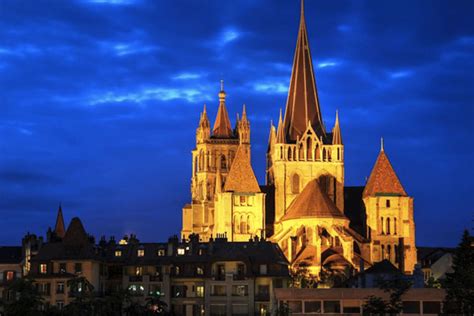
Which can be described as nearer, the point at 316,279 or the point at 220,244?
the point at 220,244

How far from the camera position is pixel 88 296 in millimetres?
99250

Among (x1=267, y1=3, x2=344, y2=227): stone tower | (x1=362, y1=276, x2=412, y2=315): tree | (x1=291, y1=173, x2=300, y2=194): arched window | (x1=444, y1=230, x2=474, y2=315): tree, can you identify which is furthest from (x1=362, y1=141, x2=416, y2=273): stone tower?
(x1=444, y1=230, x2=474, y2=315): tree

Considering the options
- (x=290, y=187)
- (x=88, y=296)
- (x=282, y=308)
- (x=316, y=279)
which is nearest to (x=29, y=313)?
(x=88, y=296)

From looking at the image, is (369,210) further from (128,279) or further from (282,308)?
(282,308)

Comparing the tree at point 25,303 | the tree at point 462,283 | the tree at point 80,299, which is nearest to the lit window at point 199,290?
Result: the tree at point 80,299

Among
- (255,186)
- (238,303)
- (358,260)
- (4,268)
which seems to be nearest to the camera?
(238,303)

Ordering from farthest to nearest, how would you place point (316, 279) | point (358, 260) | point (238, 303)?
point (358, 260)
point (316, 279)
point (238, 303)

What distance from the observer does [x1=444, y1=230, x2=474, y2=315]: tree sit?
9036 centimetres

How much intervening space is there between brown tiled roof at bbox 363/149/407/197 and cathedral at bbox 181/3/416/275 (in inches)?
6.1

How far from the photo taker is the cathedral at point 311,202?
542 ft

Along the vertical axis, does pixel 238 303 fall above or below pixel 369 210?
below

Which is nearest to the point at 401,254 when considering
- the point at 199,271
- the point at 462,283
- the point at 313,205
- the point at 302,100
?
the point at 313,205

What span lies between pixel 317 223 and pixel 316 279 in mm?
14314

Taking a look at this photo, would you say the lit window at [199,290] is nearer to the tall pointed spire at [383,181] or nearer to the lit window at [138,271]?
the lit window at [138,271]
